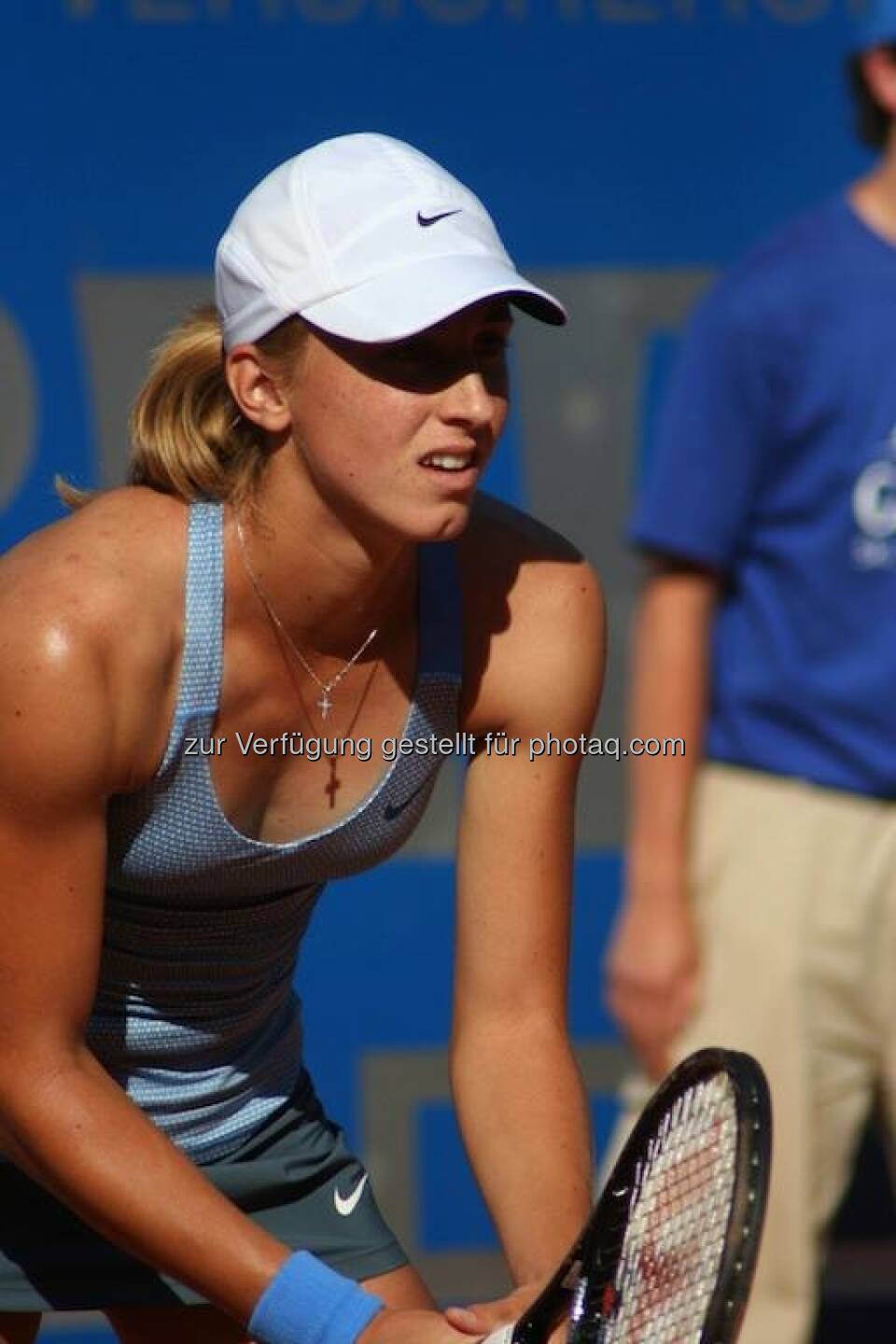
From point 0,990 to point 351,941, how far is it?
1397 mm

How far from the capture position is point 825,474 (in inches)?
112

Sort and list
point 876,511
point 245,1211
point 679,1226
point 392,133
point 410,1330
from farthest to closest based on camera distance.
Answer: point 392,133
point 876,511
point 245,1211
point 410,1330
point 679,1226

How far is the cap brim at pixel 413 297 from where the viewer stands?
7.39ft

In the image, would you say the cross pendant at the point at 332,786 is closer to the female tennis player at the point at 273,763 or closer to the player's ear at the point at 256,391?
the female tennis player at the point at 273,763

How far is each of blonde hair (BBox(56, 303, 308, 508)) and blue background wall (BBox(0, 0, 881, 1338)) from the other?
111cm


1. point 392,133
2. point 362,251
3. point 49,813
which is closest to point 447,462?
point 362,251

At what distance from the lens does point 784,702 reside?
2.92 meters

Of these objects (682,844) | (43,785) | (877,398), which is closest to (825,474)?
(877,398)

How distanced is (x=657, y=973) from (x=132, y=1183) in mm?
781

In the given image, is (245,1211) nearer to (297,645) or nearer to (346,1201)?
(346,1201)

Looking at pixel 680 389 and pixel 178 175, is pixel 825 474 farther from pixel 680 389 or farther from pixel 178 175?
pixel 178 175

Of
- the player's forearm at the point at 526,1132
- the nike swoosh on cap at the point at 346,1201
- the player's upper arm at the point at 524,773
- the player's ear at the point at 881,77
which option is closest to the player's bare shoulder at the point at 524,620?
the player's upper arm at the point at 524,773

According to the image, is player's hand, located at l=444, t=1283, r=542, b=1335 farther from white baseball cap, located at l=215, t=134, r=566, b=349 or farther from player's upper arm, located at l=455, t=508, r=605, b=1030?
white baseball cap, located at l=215, t=134, r=566, b=349

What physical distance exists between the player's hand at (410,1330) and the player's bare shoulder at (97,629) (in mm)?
512
